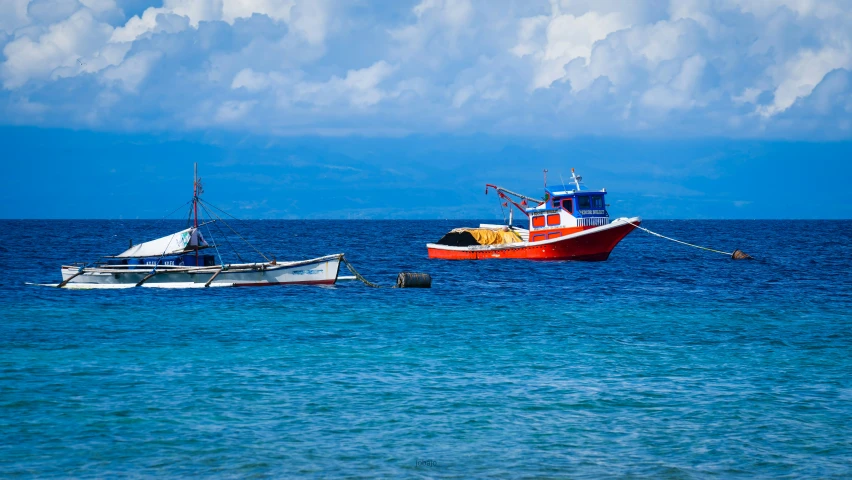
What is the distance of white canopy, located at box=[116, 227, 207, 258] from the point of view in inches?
1668

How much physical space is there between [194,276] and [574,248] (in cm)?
2919

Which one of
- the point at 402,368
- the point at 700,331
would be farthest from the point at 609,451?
the point at 700,331

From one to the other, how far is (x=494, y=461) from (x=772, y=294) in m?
32.6

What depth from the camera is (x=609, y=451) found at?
14.9 m

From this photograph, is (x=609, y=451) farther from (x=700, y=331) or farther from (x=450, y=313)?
(x=450, y=313)

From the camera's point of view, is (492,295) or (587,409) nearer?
(587,409)

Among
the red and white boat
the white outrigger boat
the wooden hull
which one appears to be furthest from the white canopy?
the red and white boat

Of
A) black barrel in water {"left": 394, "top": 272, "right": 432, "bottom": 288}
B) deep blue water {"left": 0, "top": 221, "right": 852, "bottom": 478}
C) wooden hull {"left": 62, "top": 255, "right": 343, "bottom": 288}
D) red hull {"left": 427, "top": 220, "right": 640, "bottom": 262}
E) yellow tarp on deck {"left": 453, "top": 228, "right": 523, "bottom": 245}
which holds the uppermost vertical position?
yellow tarp on deck {"left": 453, "top": 228, "right": 523, "bottom": 245}

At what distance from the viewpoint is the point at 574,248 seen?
201ft

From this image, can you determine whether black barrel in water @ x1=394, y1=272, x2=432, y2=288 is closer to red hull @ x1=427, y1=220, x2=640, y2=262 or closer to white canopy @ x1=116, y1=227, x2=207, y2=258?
white canopy @ x1=116, y1=227, x2=207, y2=258

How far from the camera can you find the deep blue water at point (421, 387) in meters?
14.5

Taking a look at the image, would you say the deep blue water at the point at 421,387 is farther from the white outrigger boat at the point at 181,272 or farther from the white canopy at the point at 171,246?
the white canopy at the point at 171,246

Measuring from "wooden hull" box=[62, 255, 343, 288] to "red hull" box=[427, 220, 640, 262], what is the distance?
2219 cm

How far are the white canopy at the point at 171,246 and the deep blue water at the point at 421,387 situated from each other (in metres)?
4.68
